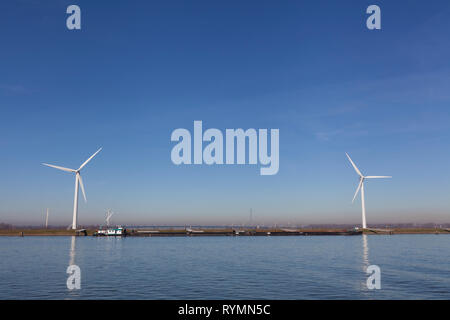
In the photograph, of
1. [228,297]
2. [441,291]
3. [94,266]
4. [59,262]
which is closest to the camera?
[228,297]

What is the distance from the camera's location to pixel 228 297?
131ft

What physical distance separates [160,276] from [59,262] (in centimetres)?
3296
